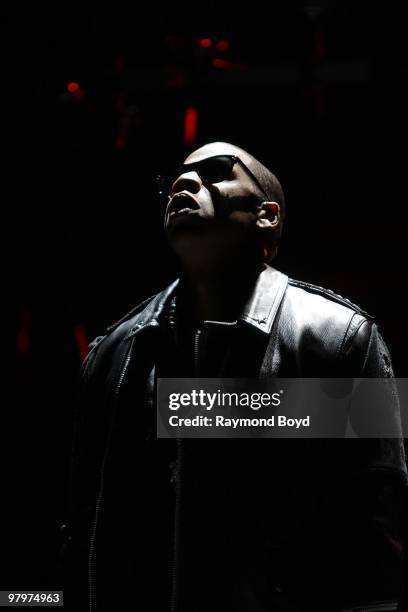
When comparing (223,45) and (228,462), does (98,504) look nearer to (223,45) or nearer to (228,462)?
(228,462)

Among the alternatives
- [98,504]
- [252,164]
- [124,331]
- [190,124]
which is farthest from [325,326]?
[190,124]

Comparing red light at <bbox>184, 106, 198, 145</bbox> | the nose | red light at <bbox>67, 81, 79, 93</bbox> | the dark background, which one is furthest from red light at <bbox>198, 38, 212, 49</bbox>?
the nose

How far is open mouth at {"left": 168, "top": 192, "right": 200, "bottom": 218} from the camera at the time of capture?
2486 millimetres

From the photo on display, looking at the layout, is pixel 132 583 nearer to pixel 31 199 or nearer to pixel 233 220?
pixel 233 220

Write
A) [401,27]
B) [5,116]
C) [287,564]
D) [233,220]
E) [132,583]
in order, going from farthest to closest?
[5,116] < [401,27] < [233,220] < [132,583] < [287,564]

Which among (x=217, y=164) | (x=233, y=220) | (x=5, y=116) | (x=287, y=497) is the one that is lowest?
(x=287, y=497)

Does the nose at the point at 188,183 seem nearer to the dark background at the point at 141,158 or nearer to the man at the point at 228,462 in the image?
the man at the point at 228,462

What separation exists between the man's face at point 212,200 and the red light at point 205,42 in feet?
3.02

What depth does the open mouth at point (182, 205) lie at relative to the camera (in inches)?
97.9

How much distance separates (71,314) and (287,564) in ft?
5.67

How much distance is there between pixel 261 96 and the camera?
337 cm

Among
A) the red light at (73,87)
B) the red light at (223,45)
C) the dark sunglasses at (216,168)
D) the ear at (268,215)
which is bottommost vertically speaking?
the ear at (268,215)

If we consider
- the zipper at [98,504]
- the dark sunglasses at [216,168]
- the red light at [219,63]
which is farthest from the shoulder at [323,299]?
the red light at [219,63]


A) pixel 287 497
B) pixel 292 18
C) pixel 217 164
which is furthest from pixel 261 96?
pixel 287 497
